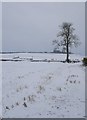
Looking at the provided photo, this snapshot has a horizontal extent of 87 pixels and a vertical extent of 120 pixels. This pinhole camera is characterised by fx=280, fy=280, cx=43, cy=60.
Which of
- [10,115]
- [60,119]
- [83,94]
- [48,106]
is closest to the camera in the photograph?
[60,119]

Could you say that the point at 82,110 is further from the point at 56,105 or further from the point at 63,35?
the point at 63,35

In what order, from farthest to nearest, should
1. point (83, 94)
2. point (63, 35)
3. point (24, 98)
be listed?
point (63, 35)
point (83, 94)
point (24, 98)

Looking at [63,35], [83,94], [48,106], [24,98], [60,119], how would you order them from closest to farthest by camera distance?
[60,119] < [48,106] < [24,98] < [83,94] < [63,35]

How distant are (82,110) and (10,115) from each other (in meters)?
2.61

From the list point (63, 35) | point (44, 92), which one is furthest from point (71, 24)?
point (44, 92)

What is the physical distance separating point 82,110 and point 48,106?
1426 mm

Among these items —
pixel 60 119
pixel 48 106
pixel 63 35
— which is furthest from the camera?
pixel 63 35

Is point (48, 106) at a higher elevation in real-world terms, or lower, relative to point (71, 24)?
lower

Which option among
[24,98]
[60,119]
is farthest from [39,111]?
[24,98]

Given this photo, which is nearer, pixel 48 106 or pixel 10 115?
pixel 10 115

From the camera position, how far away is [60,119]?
8.84 m

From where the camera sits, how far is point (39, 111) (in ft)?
33.2

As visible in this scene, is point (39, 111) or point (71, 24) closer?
point (39, 111)

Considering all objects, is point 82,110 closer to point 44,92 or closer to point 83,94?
point 83,94
